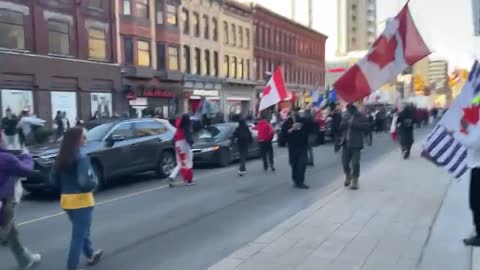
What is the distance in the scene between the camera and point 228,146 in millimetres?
15547

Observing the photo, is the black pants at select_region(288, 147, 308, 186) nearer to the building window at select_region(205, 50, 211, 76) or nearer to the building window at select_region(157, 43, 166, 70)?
the building window at select_region(157, 43, 166, 70)

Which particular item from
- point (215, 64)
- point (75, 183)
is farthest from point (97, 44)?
point (75, 183)

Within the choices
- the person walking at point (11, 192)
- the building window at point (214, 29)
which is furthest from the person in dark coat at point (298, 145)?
the building window at point (214, 29)

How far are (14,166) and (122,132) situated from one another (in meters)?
6.85

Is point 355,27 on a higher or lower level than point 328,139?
higher

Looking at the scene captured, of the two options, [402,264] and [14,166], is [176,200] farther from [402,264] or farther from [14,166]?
[402,264]

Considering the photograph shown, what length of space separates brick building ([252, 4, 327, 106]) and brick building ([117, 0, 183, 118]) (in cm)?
1445

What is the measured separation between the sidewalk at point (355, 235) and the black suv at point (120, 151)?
198 inches

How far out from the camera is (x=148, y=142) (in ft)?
42.0

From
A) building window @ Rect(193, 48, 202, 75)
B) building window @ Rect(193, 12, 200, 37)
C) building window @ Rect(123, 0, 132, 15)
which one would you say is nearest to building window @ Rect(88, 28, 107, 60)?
building window @ Rect(123, 0, 132, 15)

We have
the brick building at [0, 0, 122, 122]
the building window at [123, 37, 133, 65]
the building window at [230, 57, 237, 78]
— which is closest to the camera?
the brick building at [0, 0, 122, 122]

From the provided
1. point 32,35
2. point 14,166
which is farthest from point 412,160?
point 32,35

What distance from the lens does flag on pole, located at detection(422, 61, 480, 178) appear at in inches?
225

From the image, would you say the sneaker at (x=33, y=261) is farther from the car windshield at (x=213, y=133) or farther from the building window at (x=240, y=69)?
the building window at (x=240, y=69)
